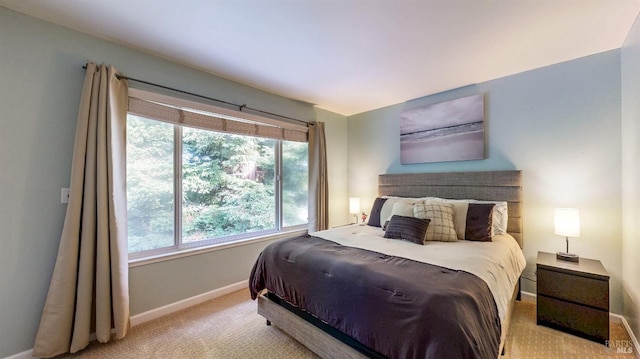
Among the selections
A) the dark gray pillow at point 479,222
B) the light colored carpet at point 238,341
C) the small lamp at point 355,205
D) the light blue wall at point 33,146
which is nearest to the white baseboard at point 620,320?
the light colored carpet at point 238,341

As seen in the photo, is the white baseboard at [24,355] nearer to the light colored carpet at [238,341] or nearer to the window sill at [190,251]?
the light colored carpet at [238,341]

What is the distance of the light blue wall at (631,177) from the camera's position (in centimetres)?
182

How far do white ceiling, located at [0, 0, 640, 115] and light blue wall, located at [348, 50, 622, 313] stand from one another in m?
0.19

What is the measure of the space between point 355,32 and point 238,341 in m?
2.58

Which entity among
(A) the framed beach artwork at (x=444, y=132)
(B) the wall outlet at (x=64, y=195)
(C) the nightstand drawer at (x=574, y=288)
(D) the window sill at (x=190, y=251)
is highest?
(A) the framed beach artwork at (x=444, y=132)

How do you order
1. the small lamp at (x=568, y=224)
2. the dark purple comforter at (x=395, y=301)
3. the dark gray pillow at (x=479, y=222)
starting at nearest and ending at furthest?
the dark purple comforter at (x=395, y=301) < the small lamp at (x=568, y=224) < the dark gray pillow at (x=479, y=222)

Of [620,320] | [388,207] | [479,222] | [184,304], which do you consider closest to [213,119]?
[184,304]

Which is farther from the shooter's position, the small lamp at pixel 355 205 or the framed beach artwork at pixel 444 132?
the small lamp at pixel 355 205

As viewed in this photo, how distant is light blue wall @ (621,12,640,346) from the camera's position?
182 cm

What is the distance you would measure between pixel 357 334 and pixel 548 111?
2812 millimetres

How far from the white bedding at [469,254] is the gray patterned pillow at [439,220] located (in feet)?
0.25

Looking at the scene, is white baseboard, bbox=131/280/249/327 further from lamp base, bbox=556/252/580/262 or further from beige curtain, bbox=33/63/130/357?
lamp base, bbox=556/252/580/262

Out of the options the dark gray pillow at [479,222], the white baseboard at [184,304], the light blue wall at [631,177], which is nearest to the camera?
the light blue wall at [631,177]

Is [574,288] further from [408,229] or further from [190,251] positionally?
[190,251]
